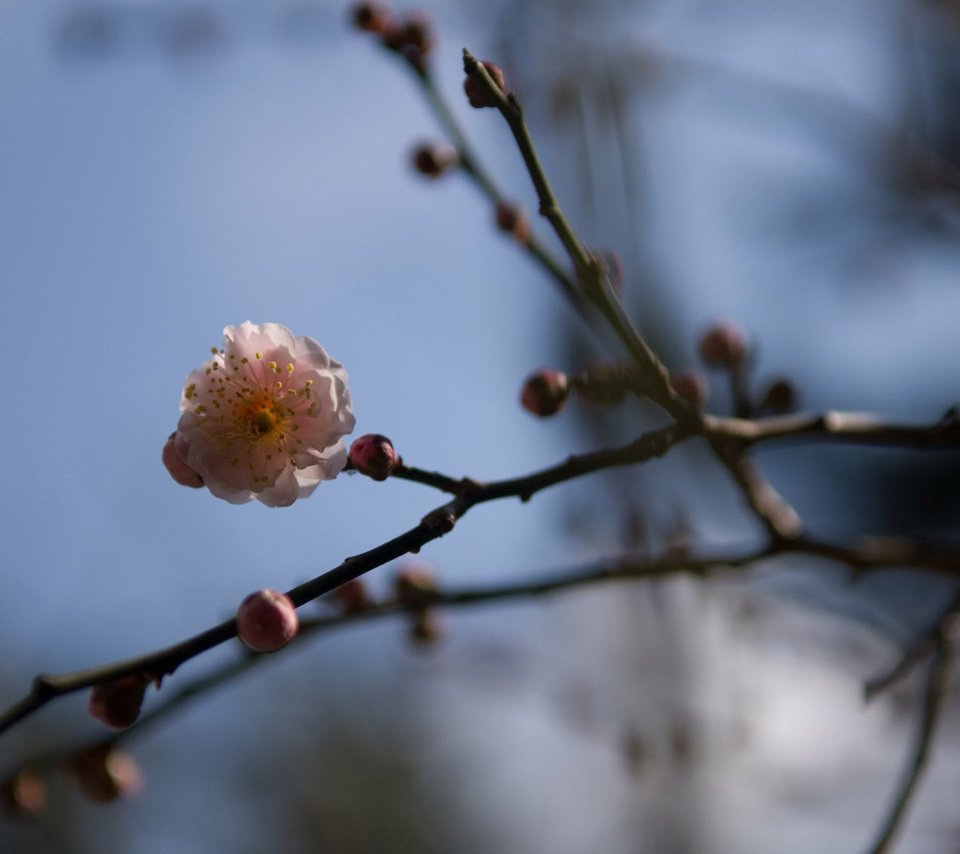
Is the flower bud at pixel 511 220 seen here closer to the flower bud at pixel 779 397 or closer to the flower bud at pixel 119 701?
the flower bud at pixel 779 397

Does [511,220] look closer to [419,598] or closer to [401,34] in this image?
[401,34]

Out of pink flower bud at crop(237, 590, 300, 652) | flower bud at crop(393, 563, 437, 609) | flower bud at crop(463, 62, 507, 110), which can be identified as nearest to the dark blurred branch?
flower bud at crop(393, 563, 437, 609)

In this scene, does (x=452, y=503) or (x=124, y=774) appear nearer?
(x=452, y=503)

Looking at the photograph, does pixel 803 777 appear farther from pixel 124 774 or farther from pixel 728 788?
pixel 124 774

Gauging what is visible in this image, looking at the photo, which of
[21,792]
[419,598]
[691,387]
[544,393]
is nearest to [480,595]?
[419,598]

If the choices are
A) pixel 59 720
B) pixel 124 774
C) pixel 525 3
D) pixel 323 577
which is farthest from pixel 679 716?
pixel 59 720

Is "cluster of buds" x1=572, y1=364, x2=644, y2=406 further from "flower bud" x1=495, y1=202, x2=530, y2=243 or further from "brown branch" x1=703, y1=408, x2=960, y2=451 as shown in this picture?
"flower bud" x1=495, y1=202, x2=530, y2=243
